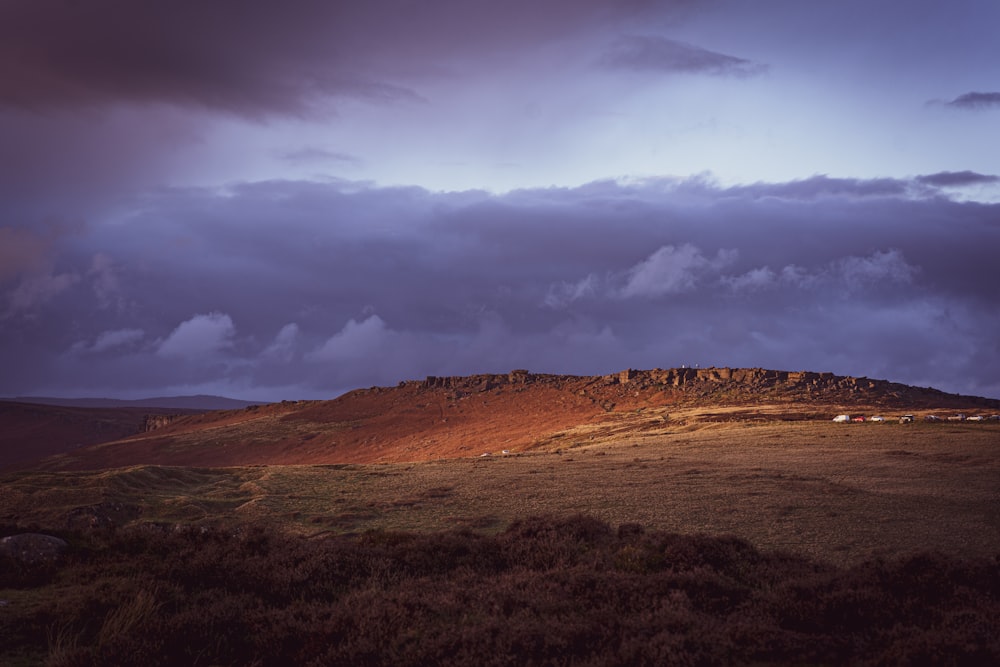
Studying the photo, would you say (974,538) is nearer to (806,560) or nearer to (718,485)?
(806,560)

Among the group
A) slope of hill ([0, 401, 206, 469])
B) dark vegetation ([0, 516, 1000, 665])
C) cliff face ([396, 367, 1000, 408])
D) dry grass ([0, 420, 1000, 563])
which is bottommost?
slope of hill ([0, 401, 206, 469])

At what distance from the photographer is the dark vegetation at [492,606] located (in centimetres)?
893

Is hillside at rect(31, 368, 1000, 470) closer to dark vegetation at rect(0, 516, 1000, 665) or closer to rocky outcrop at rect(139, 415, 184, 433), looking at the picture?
rocky outcrop at rect(139, 415, 184, 433)

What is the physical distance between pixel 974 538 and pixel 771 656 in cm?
1255

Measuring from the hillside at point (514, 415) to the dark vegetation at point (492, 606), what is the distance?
37.2 meters

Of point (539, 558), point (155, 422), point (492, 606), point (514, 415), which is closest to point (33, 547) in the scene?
point (492, 606)

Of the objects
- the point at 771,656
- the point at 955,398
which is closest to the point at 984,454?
the point at 771,656

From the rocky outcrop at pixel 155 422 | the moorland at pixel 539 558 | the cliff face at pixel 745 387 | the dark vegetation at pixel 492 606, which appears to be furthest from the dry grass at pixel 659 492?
the rocky outcrop at pixel 155 422

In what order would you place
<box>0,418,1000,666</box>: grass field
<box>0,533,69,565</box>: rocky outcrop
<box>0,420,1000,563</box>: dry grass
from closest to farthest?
<box>0,418,1000,666</box>: grass field → <box>0,533,69,565</box>: rocky outcrop → <box>0,420,1000,563</box>: dry grass

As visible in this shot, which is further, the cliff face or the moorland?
the cliff face

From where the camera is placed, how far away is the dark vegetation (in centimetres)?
893

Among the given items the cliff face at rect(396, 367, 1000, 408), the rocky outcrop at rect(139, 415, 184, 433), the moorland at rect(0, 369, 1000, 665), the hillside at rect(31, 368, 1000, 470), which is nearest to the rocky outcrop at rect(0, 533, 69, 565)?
the moorland at rect(0, 369, 1000, 665)

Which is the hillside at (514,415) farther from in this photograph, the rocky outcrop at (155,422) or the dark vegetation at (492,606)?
the dark vegetation at (492,606)

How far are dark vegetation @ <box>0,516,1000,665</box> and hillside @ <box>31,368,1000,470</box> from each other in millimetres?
37172
